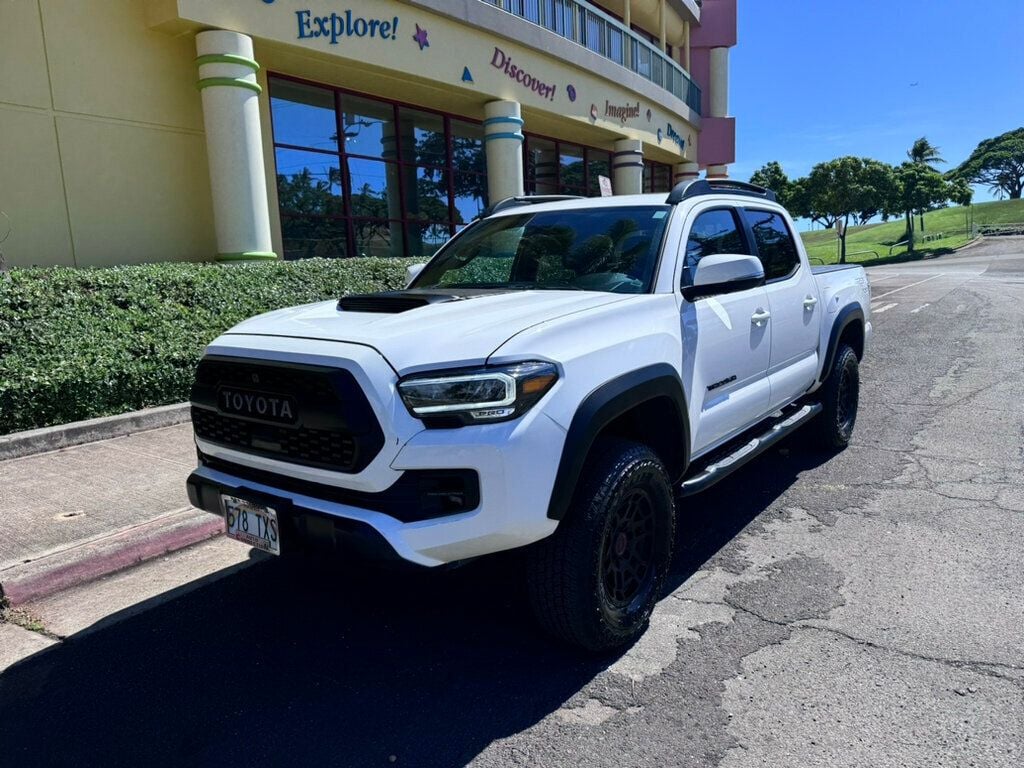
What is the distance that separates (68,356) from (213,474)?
13.7 feet

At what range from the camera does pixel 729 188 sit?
4613mm

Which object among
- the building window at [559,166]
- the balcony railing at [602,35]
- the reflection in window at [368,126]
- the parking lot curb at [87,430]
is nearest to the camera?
the parking lot curb at [87,430]

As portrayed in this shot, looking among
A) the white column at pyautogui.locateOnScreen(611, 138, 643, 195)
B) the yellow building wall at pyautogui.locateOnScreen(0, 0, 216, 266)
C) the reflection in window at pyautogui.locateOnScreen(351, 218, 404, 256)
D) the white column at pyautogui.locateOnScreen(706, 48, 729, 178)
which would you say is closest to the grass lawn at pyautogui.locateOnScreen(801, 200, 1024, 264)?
the white column at pyautogui.locateOnScreen(706, 48, 729, 178)

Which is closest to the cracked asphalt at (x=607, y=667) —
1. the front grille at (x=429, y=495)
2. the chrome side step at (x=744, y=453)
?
the chrome side step at (x=744, y=453)

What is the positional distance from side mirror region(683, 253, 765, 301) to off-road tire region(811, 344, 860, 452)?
85.7 inches

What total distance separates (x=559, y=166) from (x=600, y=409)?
17.7 metres

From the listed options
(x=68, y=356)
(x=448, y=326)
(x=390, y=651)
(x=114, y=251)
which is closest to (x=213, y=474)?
(x=390, y=651)

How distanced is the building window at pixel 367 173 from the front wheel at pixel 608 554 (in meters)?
10.6

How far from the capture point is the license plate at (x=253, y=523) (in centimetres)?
282

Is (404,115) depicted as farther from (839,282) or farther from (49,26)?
(839,282)

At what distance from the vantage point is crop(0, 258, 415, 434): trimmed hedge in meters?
6.16

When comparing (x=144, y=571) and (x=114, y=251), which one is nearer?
(x=144, y=571)

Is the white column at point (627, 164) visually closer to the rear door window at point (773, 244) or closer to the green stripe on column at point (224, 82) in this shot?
the green stripe on column at point (224, 82)

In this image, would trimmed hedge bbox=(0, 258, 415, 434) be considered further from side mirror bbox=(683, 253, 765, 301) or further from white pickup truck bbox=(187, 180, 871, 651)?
side mirror bbox=(683, 253, 765, 301)
